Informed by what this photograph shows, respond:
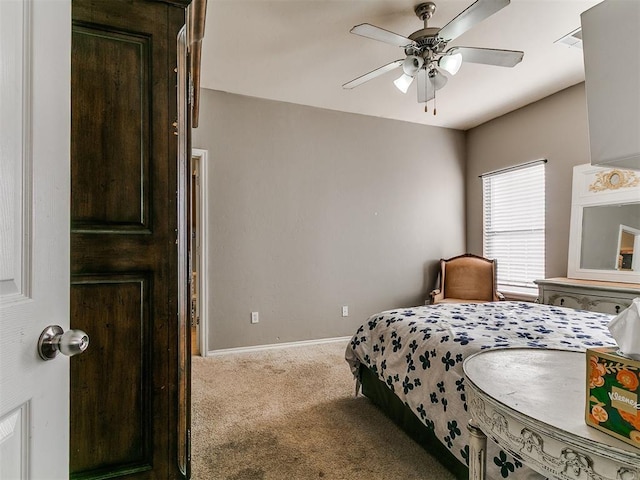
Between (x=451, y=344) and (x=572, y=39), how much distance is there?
98.2 inches

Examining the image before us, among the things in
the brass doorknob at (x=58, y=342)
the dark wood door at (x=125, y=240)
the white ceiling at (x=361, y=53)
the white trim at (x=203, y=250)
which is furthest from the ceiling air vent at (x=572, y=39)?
the brass doorknob at (x=58, y=342)

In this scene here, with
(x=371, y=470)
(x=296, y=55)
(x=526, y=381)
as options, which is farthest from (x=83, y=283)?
(x=296, y=55)

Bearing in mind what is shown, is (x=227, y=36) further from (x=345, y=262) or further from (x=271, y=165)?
(x=345, y=262)

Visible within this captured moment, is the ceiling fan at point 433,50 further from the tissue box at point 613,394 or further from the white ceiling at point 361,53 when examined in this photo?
the tissue box at point 613,394

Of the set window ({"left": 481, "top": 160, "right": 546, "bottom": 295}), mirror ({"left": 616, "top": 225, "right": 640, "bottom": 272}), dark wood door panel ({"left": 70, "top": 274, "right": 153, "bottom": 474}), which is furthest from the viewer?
window ({"left": 481, "top": 160, "right": 546, "bottom": 295})

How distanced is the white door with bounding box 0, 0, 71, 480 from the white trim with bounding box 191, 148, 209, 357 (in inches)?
108

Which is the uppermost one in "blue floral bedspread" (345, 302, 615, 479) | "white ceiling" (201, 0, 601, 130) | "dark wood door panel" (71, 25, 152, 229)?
"white ceiling" (201, 0, 601, 130)

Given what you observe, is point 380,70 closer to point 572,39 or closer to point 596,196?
point 572,39

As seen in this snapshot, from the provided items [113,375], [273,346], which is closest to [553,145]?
[273,346]

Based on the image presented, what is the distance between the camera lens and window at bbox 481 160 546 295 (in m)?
3.85

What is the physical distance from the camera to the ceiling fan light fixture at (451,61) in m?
2.21

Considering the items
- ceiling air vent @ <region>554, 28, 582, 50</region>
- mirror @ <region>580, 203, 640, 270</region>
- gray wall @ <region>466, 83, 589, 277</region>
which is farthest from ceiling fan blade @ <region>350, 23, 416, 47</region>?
mirror @ <region>580, 203, 640, 270</region>

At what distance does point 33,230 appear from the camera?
64 cm

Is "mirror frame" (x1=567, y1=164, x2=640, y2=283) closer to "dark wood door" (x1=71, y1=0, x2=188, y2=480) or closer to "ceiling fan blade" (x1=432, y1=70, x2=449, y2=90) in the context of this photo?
"ceiling fan blade" (x1=432, y1=70, x2=449, y2=90)
